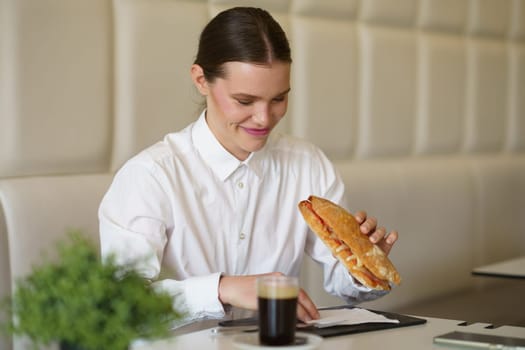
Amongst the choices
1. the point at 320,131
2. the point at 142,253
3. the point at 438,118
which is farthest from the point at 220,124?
the point at 438,118

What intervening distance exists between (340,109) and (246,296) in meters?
1.39

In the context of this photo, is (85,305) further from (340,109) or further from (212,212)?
(340,109)

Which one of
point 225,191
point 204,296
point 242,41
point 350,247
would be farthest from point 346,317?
point 242,41

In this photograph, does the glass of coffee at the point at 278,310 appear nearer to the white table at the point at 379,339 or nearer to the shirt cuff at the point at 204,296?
the white table at the point at 379,339

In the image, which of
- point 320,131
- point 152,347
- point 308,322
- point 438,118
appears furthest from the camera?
point 438,118

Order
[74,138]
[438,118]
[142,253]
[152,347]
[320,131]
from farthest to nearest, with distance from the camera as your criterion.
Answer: [438,118] < [320,131] < [74,138] < [142,253] < [152,347]

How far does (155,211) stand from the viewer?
185cm

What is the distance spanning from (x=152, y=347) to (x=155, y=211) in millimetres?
525

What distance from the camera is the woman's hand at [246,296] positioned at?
1.58 metres

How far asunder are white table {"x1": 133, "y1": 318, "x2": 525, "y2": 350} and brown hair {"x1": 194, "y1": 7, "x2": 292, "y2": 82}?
0.62m

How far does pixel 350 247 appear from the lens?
1659 millimetres

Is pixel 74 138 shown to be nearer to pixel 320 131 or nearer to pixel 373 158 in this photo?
pixel 320 131

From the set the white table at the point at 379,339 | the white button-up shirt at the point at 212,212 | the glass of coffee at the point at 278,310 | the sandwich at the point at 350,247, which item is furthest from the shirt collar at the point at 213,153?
the glass of coffee at the point at 278,310

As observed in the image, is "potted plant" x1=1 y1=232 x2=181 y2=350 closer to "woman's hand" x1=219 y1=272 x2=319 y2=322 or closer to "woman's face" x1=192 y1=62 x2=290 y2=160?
"woman's hand" x1=219 y1=272 x2=319 y2=322
